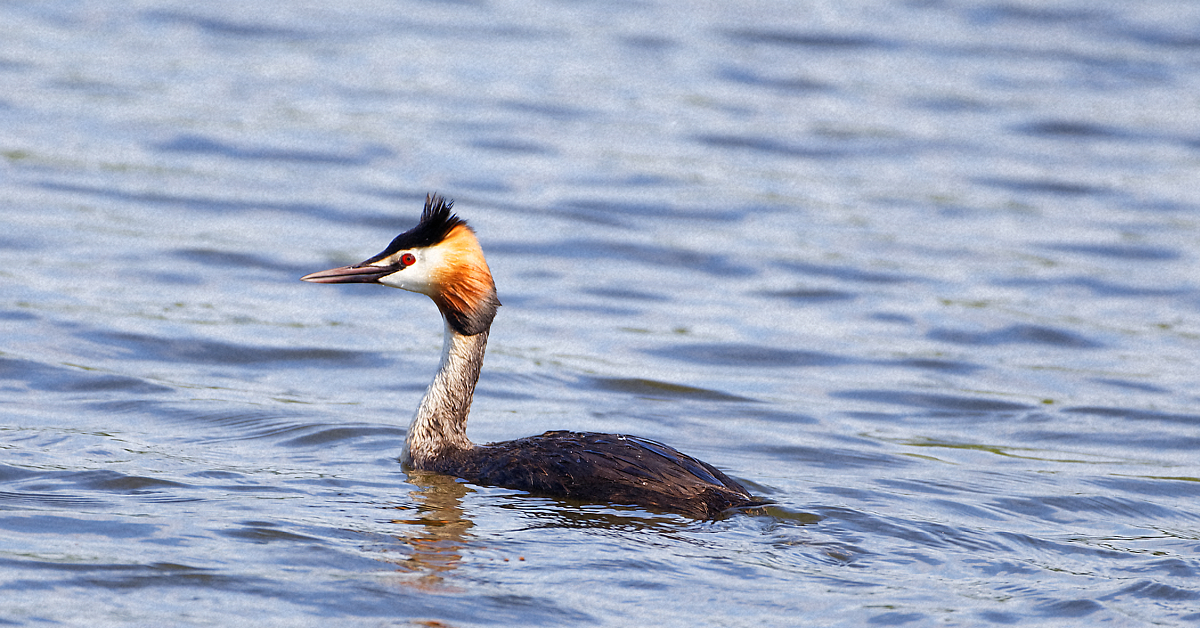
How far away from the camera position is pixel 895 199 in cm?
1576

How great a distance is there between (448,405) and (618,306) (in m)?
4.24

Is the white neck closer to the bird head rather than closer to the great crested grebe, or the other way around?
the great crested grebe

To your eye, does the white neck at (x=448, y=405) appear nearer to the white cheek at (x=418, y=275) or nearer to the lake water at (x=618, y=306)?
the lake water at (x=618, y=306)

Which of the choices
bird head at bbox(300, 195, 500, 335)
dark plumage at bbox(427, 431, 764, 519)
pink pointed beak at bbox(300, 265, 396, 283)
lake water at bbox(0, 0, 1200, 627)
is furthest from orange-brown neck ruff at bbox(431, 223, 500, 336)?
lake water at bbox(0, 0, 1200, 627)

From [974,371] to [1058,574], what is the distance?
450 centimetres

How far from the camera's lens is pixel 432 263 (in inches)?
311

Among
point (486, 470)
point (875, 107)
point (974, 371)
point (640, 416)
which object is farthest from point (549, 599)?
point (875, 107)

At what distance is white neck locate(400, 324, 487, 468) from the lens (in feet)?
26.4

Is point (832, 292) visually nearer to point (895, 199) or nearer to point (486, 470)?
point (895, 199)

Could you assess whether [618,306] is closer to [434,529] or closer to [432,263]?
[432,263]

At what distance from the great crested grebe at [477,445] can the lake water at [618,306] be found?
0.15m

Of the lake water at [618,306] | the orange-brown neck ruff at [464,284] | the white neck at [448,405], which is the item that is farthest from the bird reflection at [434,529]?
the orange-brown neck ruff at [464,284]

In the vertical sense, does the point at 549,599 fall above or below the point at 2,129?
below

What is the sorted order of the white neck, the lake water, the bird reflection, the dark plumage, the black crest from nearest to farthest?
the bird reflection
the lake water
the dark plumage
the black crest
the white neck
